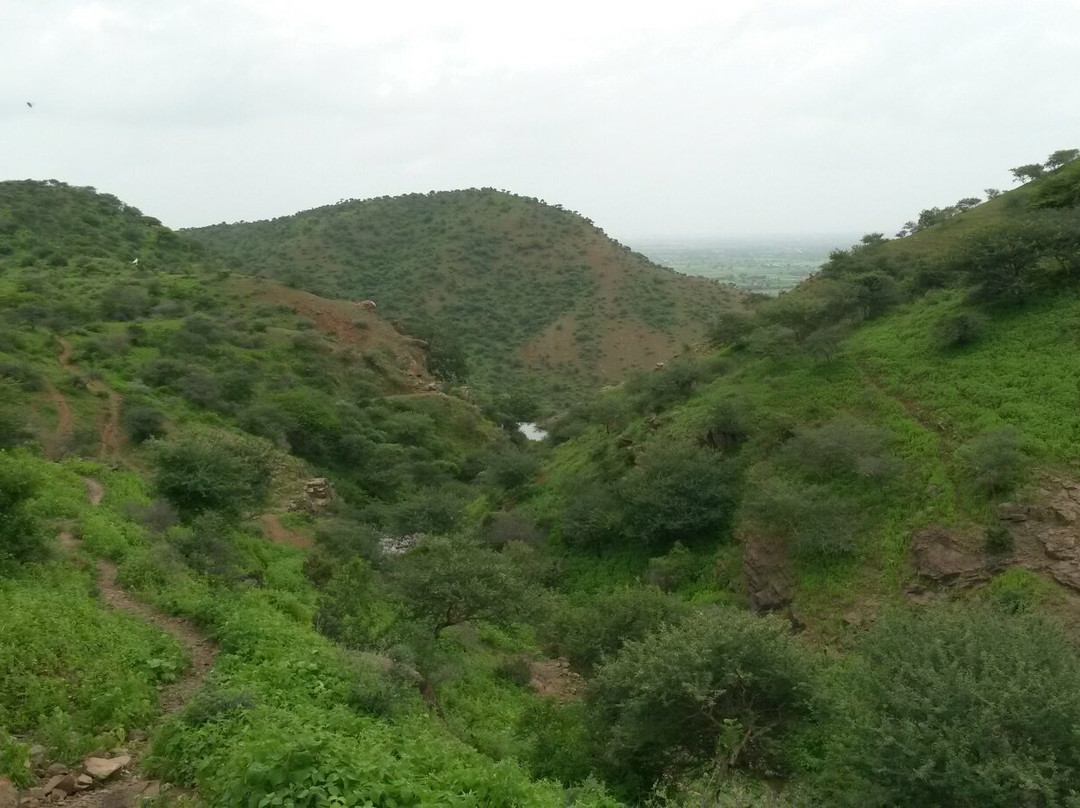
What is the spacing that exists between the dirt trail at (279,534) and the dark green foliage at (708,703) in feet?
Answer: 47.2

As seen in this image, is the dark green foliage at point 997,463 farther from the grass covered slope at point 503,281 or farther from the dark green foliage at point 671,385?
the grass covered slope at point 503,281

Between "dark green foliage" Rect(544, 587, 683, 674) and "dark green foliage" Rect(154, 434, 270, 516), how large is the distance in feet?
26.2

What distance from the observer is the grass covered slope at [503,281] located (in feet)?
232

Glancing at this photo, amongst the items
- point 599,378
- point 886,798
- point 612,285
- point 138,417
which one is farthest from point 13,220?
point 886,798

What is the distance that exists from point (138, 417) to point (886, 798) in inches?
1123

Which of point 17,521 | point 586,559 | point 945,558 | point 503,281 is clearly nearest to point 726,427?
point 586,559

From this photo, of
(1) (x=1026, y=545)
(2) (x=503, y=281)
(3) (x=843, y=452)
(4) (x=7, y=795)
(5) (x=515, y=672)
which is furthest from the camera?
(2) (x=503, y=281)

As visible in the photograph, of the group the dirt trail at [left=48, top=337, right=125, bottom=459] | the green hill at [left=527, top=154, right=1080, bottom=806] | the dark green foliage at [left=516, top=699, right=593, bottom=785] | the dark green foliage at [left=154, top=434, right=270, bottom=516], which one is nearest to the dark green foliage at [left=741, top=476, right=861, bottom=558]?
the green hill at [left=527, top=154, right=1080, bottom=806]

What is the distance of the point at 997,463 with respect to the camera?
19.7m

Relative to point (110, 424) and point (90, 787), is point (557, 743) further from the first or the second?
point (110, 424)

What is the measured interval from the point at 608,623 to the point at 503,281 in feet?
231

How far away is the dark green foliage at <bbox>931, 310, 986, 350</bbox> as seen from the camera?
86.6ft

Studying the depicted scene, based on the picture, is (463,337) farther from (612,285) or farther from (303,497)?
(303,497)

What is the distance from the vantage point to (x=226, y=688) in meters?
8.90
